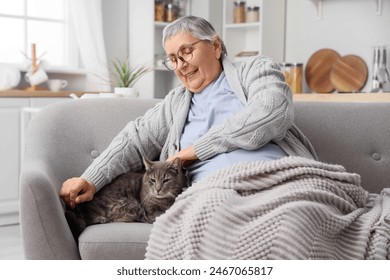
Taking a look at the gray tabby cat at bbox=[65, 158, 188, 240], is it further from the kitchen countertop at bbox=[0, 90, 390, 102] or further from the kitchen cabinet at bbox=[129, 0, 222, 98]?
the kitchen cabinet at bbox=[129, 0, 222, 98]

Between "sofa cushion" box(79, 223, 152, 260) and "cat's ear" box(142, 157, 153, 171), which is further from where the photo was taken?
"cat's ear" box(142, 157, 153, 171)

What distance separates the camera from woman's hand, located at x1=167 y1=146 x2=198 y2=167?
2062 millimetres

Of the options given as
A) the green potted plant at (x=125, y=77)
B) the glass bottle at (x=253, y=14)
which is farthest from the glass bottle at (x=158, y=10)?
the glass bottle at (x=253, y=14)

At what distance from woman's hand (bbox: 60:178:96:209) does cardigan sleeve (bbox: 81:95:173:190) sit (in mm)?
35

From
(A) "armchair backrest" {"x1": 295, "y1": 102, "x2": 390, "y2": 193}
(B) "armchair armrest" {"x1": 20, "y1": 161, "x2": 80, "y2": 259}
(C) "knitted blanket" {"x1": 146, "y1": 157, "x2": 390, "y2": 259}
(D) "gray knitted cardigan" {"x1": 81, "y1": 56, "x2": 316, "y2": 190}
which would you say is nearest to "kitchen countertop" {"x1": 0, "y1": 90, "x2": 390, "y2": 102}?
(A) "armchair backrest" {"x1": 295, "y1": 102, "x2": 390, "y2": 193}

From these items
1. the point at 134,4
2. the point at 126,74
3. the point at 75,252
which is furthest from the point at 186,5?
the point at 75,252

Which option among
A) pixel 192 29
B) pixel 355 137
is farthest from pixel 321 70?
pixel 192 29

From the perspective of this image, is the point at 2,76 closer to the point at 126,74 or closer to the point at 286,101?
the point at 126,74

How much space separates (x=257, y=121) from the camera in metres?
1.97

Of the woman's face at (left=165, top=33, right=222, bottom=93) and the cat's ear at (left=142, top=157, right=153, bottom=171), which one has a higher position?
the woman's face at (left=165, top=33, right=222, bottom=93)

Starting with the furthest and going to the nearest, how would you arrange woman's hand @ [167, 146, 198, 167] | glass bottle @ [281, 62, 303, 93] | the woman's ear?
glass bottle @ [281, 62, 303, 93], the woman's ear, woman's hand @ [167, 146, 198, 167]

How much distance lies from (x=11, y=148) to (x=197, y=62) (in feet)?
7.83

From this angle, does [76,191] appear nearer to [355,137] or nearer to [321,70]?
[355,137]

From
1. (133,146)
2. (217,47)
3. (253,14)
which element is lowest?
(133,146)
